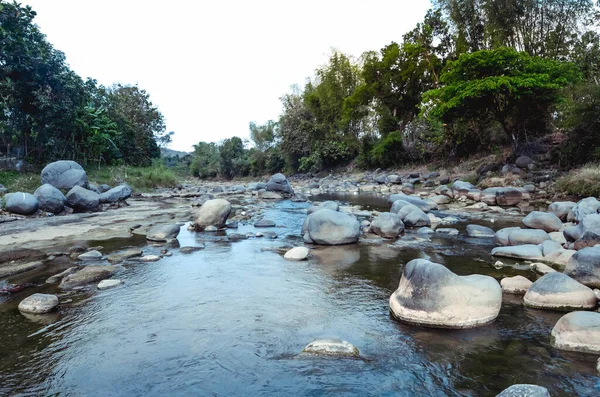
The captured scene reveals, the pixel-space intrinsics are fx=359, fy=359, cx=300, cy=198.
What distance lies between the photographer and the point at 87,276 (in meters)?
4.72

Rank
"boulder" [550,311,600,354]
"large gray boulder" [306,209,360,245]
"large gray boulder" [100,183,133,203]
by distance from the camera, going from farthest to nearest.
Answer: "large gray boulder" [100,183,133,203] < "large gray boulder" [306,209,360,245] < "boulder" [550,311,600,354]

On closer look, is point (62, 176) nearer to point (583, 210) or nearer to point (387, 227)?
point (387, 227)

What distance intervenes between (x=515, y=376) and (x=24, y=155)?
64.0 feet

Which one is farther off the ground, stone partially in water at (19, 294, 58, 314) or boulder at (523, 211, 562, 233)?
stone partially in water at (19, 294, 58, 314)

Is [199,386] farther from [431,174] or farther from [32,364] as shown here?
[431,174]

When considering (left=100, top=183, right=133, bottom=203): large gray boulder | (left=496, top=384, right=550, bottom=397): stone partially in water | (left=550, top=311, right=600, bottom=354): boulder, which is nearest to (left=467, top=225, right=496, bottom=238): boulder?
(left=550, top=311, right=600, bottom=354): boulder

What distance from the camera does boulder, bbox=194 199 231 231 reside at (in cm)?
850

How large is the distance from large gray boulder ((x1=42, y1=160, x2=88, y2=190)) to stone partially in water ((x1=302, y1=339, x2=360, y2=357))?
41.7ft

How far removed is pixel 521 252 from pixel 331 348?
4086 millimetres

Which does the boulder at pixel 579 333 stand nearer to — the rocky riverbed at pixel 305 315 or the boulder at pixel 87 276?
the rocky riverbed at pixel 305 315

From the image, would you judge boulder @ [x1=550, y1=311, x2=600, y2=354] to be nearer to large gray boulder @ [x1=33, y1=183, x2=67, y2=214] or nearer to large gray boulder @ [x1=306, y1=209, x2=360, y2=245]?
large gray boulder @ [x1=306, y1=209, x2=360, y2=245]

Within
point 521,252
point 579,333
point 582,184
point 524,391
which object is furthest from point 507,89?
point 524,391

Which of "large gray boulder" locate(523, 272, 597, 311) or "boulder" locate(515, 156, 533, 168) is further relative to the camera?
"boulder" locate(515, 156, 533, 168)

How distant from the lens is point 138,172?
71.7 feet
